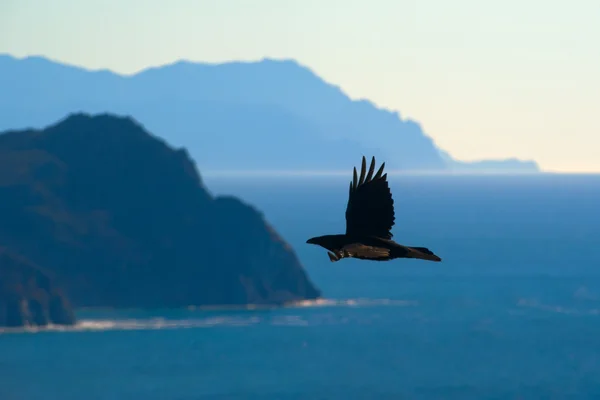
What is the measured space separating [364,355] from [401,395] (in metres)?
31.3

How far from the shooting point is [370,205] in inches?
717

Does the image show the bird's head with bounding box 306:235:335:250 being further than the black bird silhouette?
Yes

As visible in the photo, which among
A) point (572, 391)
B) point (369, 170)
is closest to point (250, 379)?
point (572, 391)

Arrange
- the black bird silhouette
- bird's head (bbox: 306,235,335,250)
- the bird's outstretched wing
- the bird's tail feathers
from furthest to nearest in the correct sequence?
the bird's outstretched wing, bird's head (bbox: 306,235,335,250), the black bird silhouette, the bird's tail feathers

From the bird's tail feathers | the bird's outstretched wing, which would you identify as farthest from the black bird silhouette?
the bird's tail feathers

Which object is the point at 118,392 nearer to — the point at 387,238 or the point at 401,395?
the point at 401,395

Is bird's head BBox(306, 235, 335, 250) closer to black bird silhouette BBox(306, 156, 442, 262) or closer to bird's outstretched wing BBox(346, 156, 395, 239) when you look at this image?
black bird silhouette BBox(306, 156, 442, 262)

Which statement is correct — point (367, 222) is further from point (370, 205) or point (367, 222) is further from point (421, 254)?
point (421, 254)

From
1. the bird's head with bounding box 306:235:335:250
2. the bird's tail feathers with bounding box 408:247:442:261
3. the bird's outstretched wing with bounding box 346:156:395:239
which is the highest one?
the bird's outstretched wing with bounding box 346:156:395:239

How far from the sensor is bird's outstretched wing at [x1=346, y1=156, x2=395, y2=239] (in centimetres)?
1780

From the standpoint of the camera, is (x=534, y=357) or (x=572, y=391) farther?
(x=534, y=357)

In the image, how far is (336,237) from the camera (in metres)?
17.2

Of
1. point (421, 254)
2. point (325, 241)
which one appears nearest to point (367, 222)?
point (325, 241)

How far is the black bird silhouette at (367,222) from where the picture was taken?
16.4 m
